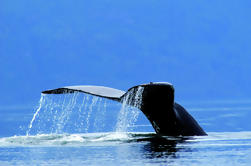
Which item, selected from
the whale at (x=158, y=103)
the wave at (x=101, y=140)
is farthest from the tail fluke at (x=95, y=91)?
the wave at (x=101, y=140)

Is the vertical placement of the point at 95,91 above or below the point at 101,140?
above

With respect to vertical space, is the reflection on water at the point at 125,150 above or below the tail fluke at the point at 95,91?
below

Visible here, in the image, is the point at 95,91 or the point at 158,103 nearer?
the point at 95,91

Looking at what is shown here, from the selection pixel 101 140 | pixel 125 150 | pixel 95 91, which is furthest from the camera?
pixel 101 140

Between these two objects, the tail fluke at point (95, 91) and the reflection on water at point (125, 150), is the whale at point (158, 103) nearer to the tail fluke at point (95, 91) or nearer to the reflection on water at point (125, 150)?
the tail fluke at point (95, 91)

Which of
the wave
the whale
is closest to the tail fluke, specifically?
the whale

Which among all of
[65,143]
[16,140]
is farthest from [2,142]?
[65,143]

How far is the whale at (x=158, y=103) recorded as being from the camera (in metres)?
15.1

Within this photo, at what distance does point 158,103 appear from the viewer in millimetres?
15961

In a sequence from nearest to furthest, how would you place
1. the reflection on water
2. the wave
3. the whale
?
the reflection on water
the whale
the wave

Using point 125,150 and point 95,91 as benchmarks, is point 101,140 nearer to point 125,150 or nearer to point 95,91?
point 95,91

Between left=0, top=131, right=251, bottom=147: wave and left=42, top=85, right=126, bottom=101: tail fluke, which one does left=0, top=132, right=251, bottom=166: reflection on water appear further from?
left=42, top=85, right=126, bottom=101: tail fluke

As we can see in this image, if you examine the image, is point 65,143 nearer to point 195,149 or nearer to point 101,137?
point 101,137

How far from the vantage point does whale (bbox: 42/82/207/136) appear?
593 inches
